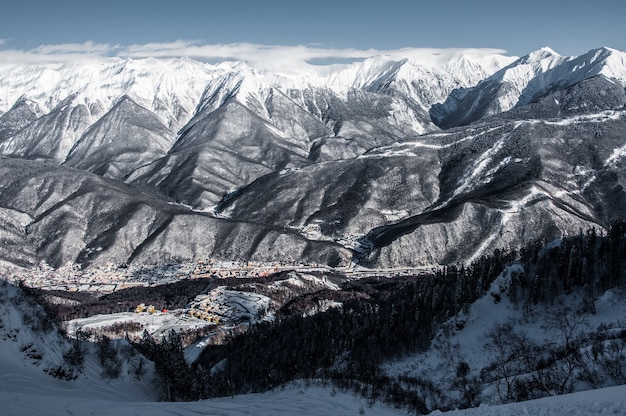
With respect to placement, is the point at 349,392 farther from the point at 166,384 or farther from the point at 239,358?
the point at 239,358

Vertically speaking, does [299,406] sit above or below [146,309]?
below

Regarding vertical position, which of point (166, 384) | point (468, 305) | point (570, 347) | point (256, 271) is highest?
point (256, 271)

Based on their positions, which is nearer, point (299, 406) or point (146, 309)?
point (299, 406)

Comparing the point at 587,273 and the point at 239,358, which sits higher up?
the point at 587,273

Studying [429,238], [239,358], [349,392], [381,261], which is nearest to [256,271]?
[381,261]

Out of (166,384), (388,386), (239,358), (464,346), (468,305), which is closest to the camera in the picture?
(388,386)

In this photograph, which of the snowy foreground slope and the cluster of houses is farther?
the cluster of houses

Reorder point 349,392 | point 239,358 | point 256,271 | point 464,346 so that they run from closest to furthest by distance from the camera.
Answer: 1. point 349,392
2. point 464,346
3. point 239,358
4. point 256,271

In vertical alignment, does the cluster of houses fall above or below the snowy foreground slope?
above

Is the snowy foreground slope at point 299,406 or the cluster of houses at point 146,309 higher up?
the cluster of houses at point 146,309

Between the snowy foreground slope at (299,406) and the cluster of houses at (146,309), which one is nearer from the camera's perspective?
the snowy foreground slope at (299,406)

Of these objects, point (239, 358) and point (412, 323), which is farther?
point (239, 358)
